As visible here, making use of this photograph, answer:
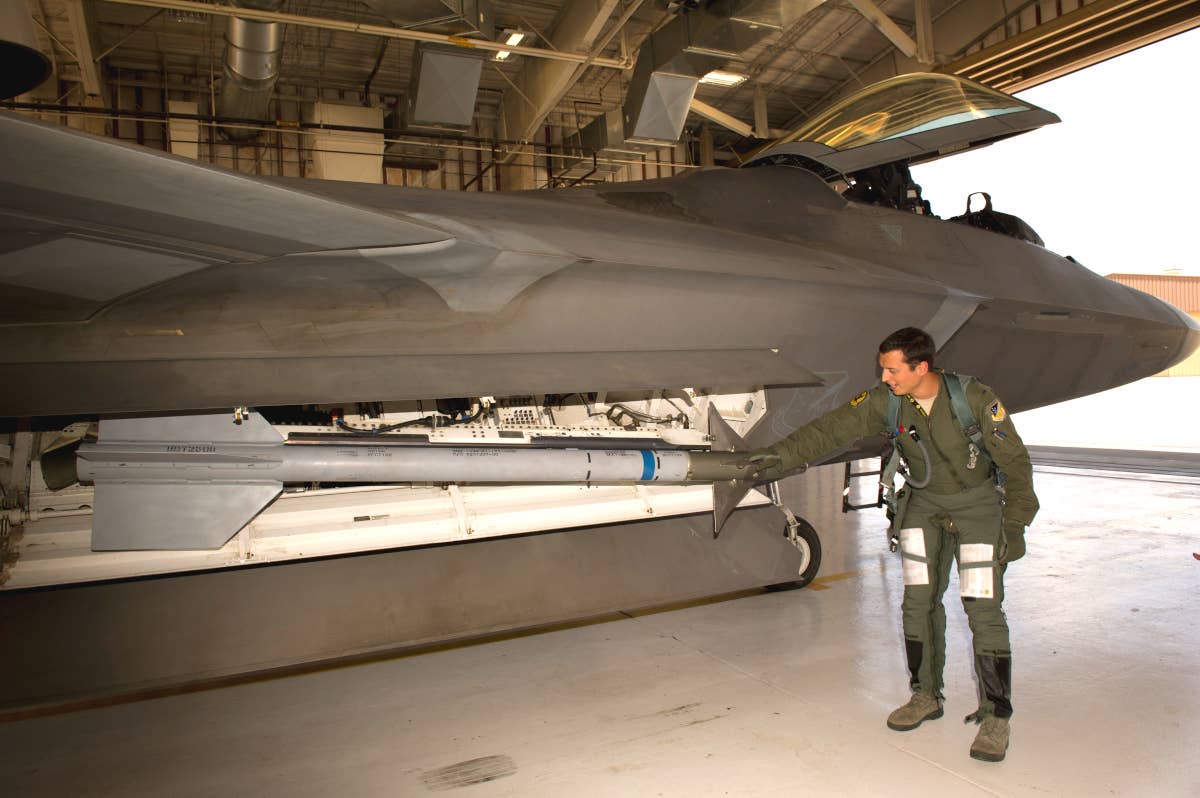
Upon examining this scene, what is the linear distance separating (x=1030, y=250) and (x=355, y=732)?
16.3ft

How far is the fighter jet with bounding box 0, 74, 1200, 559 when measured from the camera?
8.63ft

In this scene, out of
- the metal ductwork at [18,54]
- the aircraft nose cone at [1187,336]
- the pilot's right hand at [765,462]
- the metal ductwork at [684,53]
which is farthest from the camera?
the metal ductwork at [684,53]

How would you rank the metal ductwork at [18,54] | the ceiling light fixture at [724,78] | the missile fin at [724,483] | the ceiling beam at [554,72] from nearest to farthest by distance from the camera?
the metal ductwork at [18,54], the missile fin at [724,483], the ceiling beam at [554,72], the ceiling light fixture at [724,78]

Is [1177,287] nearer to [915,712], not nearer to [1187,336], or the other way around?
[1187,336]

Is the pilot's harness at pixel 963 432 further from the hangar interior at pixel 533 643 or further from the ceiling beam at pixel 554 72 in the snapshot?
the ceiling beam at pixel 554 72

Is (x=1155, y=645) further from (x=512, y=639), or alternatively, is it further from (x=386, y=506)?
(x=386, y=506)

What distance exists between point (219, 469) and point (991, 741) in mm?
3372

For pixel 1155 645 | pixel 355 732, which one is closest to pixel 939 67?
pixel 1155 645

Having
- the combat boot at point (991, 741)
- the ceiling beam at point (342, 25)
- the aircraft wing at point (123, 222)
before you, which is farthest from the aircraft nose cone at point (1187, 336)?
the ceiling beam at point (342, 25)

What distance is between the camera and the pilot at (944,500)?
10.4ft

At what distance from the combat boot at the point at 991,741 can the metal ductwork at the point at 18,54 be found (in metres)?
4.23

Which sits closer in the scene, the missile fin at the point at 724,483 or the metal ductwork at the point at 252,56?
the missile fin at the point at 724,483

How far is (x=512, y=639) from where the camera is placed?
4.76 m

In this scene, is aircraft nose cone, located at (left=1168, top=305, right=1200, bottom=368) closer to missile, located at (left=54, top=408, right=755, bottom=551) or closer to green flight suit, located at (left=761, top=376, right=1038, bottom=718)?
green flight suit, located at (left=761, top=376, right=1038, bottom=718)
